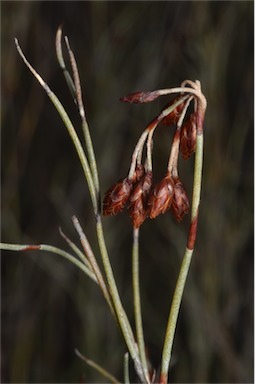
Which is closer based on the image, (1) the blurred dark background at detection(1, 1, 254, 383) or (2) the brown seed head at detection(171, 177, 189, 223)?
(2) the brown seed head at detection(171, 177, 189, 223)

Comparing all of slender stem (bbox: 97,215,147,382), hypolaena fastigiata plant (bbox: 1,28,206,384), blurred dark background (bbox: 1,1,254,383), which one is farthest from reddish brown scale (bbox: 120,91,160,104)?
blurred dark background (bbox: 1,1,254,383)

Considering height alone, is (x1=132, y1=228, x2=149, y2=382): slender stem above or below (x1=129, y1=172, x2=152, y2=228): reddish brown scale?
below

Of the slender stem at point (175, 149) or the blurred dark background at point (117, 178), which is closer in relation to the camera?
the slender stem at point (175, 149)

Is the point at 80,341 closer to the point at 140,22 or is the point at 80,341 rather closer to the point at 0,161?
the point at 0,161

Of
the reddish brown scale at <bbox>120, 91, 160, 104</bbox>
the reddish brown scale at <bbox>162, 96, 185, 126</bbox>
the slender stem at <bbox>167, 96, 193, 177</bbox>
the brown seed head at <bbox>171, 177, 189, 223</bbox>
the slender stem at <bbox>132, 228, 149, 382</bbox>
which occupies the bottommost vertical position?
the slender stem at <bbox>132, 228, 149, 382</bbox>

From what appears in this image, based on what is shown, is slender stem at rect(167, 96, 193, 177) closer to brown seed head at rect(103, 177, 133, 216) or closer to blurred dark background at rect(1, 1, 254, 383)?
brown seed head at rect(103, 177, 133, 216)

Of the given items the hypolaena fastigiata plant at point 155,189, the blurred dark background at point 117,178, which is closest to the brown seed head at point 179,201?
the hypolaena fastigiata plant at point 155,189

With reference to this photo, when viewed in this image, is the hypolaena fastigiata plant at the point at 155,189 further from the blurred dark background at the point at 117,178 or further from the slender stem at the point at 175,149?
the blurred dark background at the point at 117,178

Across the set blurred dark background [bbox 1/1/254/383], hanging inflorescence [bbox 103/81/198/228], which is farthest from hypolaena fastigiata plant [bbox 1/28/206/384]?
blurred dark background [bbox 1/1/254/383]
